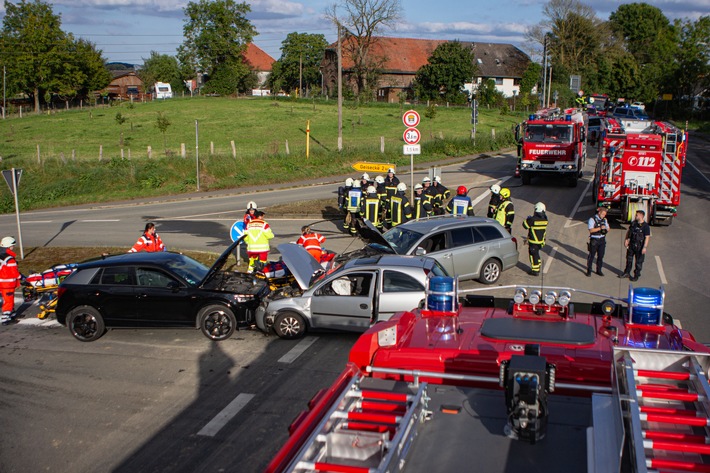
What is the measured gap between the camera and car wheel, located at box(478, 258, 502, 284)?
48.6 ft

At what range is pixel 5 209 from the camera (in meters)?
31.6

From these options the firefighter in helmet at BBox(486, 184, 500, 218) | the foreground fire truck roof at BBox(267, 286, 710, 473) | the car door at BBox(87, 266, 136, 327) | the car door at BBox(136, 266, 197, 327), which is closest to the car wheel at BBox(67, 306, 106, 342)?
the car door at BBox(87, 266, 136, 327)

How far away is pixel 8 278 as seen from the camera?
1327 centimetres

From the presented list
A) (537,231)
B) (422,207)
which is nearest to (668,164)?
(537,231)

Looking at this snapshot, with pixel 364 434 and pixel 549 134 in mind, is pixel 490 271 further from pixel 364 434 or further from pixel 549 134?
pixel 549 134

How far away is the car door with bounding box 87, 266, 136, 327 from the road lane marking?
10.1 feet

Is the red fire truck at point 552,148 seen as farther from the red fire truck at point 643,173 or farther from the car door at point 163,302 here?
the car door at point 163,302

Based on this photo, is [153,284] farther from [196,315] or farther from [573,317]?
[573,317]

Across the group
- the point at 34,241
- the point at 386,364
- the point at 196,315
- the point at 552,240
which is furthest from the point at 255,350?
the point at 34,241

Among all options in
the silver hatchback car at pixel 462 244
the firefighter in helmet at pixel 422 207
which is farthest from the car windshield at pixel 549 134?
the silver hatchback car at pixel 462 244

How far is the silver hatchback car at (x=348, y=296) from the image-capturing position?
1126 centimetres

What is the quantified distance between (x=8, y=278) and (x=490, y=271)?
9.92 meters

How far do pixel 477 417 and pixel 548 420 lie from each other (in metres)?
0.50

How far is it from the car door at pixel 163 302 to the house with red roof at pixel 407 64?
7628 centimetres
